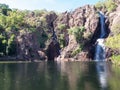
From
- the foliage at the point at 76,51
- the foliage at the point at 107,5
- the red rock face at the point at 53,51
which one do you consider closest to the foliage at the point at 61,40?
the red rock face at the point at 53,51

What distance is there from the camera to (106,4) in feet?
502

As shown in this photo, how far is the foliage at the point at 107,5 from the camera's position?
5782 inches

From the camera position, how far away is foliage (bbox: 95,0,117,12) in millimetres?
146875

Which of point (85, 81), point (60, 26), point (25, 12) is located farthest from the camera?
point (25, 12)

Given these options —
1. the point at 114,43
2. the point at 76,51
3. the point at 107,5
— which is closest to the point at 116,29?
the point at 114,43

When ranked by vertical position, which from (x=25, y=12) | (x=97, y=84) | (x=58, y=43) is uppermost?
(x=25, y=12)

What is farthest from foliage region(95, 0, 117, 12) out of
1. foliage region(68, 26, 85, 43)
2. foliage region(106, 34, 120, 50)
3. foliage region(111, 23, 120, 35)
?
foliage region(106, 34, 120, 50)

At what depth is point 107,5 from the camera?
151125 millimetres

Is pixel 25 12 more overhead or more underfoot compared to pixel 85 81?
more overhead

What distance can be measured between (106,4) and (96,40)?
89.3 feet

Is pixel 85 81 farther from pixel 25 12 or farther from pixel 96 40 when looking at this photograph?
pixel 25 12

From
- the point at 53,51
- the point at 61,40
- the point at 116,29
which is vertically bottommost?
the point at 53,51

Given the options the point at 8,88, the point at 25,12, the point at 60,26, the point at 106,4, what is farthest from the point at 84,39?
the point at 8,88

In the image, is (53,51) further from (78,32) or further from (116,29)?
(116,29)
